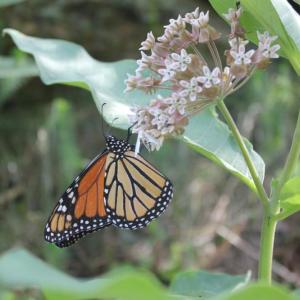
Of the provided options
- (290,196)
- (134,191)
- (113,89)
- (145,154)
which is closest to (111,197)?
(134,191)

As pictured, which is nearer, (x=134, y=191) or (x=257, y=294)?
(x=257, y=294)

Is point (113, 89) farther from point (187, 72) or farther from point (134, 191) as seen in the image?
point (134, 191)

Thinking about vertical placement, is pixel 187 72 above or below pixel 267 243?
above

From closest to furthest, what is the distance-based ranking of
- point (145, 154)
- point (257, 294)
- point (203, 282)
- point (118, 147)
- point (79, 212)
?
point (257, 294) → point (203, 282) → point (79, 212) → point (118, 147) → point (145, 154)

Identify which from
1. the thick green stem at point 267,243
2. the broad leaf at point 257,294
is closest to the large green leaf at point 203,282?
the thick green stem at point 267,243

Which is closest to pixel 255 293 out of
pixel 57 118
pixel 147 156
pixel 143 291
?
pixel 143 291

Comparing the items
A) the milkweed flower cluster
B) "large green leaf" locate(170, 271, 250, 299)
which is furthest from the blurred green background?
the milkweed flower cluster
